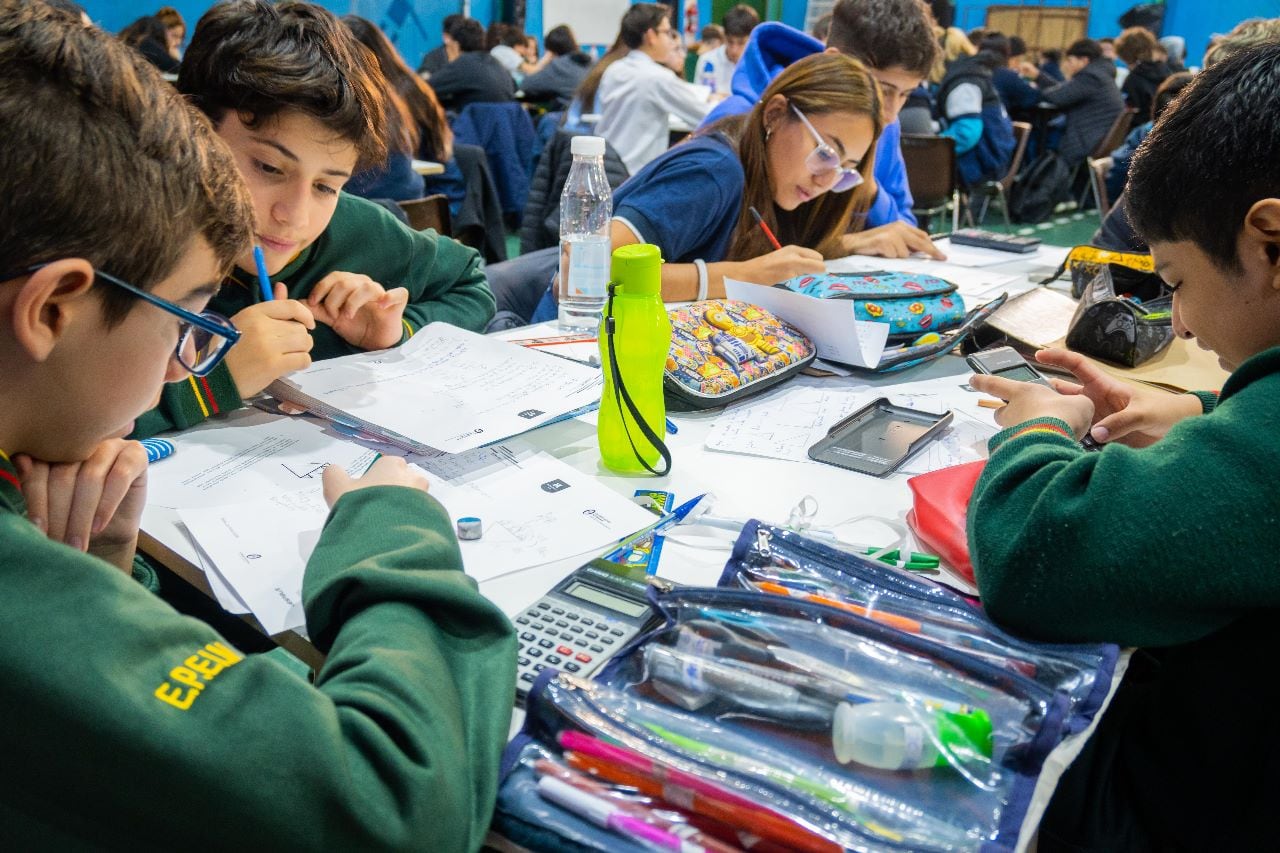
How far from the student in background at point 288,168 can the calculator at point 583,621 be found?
0.62m

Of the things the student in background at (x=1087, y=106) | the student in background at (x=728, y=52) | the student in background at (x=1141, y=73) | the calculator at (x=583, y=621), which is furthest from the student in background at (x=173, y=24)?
the calculator at (x=583, y=621)

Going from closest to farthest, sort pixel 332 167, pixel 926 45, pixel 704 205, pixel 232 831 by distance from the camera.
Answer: pixel 232 831, pixel 332 167, pixel 704 205, pixel 926 45

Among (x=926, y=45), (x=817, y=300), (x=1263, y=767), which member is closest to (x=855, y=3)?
(x=926, y=45)

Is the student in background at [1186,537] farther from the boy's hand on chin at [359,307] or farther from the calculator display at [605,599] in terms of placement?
the boy's hand on chin at [359,307]

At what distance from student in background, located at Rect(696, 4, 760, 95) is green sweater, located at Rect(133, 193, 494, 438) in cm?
602

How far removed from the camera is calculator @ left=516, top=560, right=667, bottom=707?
0.77 metres

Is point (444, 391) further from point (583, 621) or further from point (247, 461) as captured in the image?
point (583, 621)

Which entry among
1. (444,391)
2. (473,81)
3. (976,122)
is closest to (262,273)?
(444,391)

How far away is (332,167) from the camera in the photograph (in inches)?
54.6

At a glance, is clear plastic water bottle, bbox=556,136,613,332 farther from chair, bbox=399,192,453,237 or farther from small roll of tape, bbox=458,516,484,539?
small roll of tape, bbox=458,516,484,539

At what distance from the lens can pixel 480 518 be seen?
102cm

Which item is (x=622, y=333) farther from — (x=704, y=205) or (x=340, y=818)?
(x=704, y=205)

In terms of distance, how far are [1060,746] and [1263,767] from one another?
0.23 m

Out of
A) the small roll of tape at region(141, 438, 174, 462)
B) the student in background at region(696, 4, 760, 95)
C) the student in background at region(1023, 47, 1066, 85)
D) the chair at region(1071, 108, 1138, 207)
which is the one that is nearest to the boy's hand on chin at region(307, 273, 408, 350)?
the small roll of tape at region(141, 438, 174, 462)
